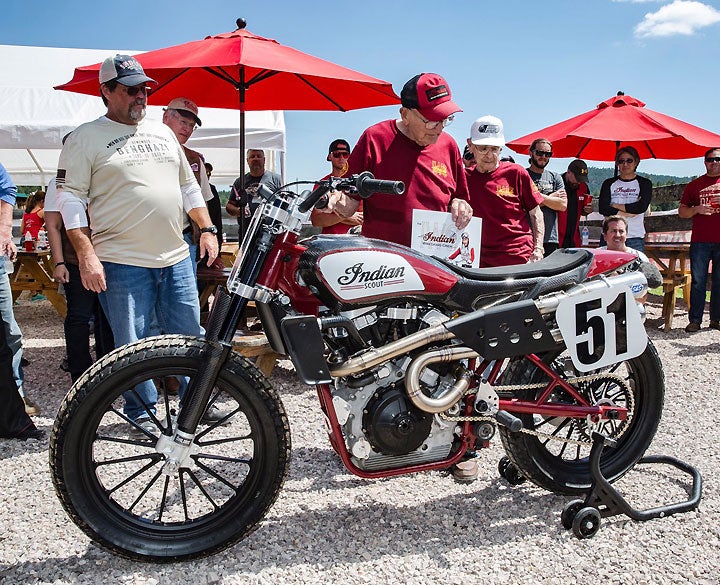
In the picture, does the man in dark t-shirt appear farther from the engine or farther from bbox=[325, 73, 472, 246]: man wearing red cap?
the engine

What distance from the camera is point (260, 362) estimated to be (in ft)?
14.8

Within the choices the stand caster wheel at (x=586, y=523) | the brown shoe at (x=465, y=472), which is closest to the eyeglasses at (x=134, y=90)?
the brown shoe at (x=465, y=472)

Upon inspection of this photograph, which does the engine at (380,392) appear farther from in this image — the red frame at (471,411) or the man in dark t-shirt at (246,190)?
the man in dark t-shirt at (246,190)

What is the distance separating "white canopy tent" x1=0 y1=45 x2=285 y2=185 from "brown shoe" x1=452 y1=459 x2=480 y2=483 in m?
5.70

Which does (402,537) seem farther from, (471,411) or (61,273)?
(61,273)

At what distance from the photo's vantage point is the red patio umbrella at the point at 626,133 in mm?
7441

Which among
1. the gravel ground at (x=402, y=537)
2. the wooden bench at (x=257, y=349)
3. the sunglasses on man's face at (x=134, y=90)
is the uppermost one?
the sunglasses on man's face at (x=134, y=90)

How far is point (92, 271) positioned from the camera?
3.03 meters

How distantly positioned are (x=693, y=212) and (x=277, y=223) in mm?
6100

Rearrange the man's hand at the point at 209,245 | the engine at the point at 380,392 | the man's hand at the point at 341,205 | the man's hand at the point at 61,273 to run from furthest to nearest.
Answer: the man's hand at the point at 61,273 < the man's hand at the point at 209,245 < the man's hand at the point at 341,205 < the engine at the point at 380,392

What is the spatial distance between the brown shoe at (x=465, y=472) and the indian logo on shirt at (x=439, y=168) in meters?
1.44

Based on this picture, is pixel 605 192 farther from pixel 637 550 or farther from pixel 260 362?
pixel 637 550

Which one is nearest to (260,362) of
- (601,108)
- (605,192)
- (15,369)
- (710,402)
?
(15,369)

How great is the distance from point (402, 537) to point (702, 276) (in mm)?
5790
